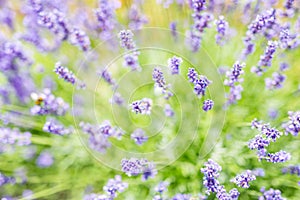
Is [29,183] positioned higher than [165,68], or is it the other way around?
[165,68]

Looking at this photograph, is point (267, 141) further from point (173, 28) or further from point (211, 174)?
point (173, 28)

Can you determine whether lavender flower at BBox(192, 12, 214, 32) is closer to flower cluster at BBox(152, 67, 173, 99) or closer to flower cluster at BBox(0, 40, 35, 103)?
flower cluster at BBox(152, 67, 173, 99)

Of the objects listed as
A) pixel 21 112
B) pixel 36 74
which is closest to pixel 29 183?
pixel 21 112

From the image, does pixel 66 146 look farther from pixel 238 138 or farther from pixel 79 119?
pixel 238 138

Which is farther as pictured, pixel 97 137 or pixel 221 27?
pixel 97 137

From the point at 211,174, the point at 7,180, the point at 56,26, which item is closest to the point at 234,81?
the point at 211,174

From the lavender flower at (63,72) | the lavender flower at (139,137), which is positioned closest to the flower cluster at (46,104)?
the lavender flower at (63,72)

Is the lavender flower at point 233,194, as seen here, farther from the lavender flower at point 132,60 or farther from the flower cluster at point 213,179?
the lavender flower at point 132,60
